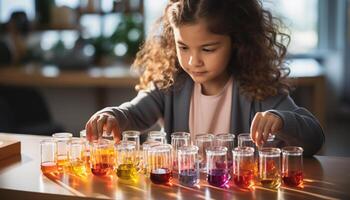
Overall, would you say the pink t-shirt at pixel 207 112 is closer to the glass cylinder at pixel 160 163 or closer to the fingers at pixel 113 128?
the fingers at pixel 113 128

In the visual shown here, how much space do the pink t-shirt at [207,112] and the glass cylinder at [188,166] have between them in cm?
48

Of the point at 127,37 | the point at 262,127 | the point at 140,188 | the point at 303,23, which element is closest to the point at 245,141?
Result: the point at 262,127

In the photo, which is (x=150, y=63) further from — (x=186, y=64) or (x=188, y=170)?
(x=188, y=170)

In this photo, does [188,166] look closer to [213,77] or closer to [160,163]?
[160,163]

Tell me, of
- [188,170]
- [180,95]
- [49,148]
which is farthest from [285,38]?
[49,148]

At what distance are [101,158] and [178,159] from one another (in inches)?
6.7

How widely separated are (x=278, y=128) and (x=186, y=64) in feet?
1.06

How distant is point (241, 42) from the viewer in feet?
5.19

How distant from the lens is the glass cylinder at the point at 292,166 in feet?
3.67

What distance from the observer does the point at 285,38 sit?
1.69m

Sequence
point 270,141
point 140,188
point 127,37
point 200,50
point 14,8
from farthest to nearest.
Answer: point 14,8, point 127,37, point 200,50, point 270,141, point 140,188

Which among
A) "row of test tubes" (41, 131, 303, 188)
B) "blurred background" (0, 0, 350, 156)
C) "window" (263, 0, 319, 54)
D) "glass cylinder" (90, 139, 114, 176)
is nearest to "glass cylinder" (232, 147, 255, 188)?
"row of test tubes" (41, 131, 303, 188)

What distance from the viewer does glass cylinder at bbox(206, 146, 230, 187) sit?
1111 millimetres

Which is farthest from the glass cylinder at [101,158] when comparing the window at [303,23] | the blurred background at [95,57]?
the window at [303,23]
